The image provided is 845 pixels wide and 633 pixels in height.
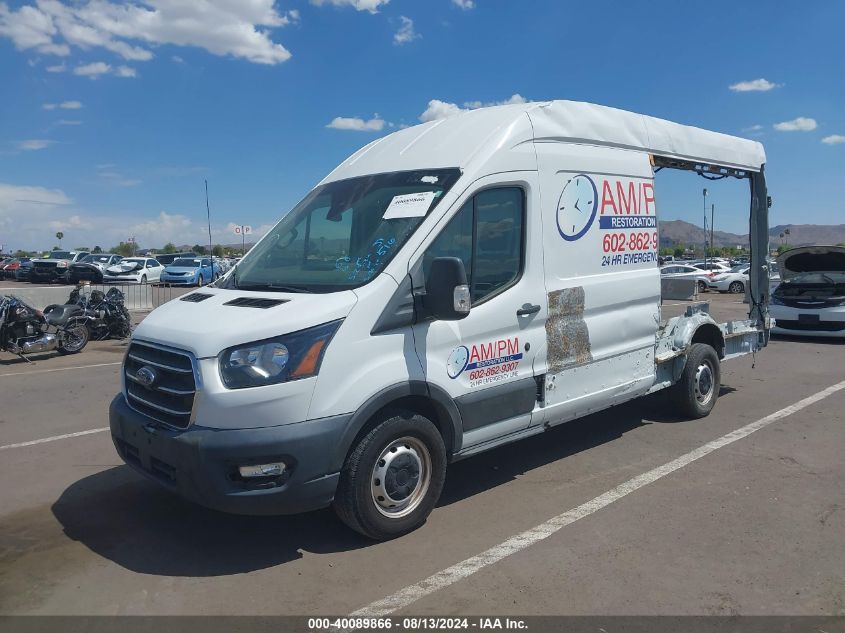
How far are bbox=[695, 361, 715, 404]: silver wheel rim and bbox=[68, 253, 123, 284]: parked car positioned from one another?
23597mm

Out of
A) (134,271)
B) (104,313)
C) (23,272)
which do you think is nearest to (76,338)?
(104,313)

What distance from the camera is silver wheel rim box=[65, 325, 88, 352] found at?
12921 millimetres

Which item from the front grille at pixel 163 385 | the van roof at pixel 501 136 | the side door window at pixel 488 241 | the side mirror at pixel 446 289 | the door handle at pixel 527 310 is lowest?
the front grille at pixel 163 385

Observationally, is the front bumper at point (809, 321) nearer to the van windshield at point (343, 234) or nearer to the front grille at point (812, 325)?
the front grille at point (812, 325)

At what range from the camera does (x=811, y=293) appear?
43.7ft

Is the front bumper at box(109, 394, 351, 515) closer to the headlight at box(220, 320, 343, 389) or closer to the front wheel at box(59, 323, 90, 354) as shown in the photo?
the headlight at box(220, 320, 343, 389)

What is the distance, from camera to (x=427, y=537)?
446cm

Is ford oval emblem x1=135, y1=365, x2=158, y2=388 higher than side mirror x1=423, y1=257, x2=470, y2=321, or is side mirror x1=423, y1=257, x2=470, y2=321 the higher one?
side mirror x1=423, y1=257, x2=470, y2=321

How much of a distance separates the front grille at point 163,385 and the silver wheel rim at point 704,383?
536 centimetres

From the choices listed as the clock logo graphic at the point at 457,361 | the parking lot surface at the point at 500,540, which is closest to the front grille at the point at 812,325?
the parking lot surface at the point at 500,540

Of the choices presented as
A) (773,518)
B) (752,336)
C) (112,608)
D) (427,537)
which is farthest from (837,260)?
(112,608)

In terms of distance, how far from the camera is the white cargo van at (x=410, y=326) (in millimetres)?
3873

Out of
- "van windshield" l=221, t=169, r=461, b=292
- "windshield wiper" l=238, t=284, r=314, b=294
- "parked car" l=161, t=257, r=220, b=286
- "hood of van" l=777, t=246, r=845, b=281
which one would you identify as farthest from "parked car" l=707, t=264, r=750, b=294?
"windshield wiper" l=238, t=284, r=314, b=294

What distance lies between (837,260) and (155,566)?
13.0 metres
